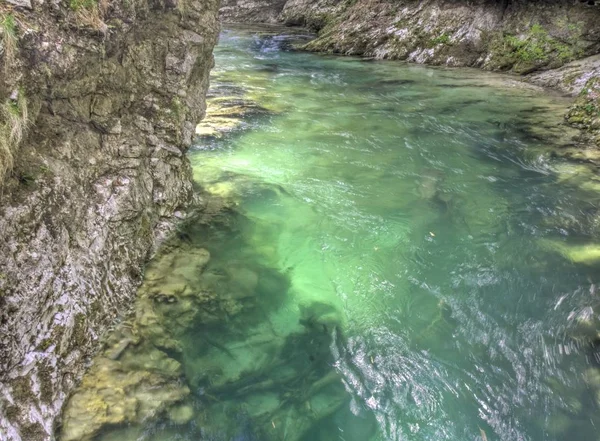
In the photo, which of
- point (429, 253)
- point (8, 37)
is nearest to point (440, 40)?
point (429, 253)

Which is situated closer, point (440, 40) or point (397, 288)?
point (397, 288)

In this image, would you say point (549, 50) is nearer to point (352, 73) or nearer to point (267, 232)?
point (352, 73)

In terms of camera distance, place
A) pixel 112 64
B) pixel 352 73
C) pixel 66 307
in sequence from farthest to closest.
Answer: pixel 352 73, pixel 112 64, pixel 66 307

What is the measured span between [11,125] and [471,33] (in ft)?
56.4

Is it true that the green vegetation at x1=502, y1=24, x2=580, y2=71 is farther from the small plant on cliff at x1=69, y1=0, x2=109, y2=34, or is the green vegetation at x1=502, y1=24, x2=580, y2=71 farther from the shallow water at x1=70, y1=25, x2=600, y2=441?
the small plant on cliff at x1=69, y1=0, x2=109, y2=34

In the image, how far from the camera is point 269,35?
23312 millimetres

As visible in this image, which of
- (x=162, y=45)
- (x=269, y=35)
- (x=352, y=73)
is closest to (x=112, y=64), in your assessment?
(x=162, y=45)

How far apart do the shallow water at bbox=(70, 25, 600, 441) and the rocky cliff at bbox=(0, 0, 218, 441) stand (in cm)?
73

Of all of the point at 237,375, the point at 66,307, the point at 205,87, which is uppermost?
the point at 205,87

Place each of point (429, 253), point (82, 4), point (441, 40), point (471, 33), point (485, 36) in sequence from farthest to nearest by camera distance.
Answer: point (441, 40), point (471, 33), point (485, 36), point (429, 253), point (82, 4)

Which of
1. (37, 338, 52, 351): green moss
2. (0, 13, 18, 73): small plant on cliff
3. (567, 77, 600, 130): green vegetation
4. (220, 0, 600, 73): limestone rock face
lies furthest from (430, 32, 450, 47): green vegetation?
(37, 338, 52, 351): green moss

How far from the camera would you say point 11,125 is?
286 cm

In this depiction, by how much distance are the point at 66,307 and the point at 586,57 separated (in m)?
16.6

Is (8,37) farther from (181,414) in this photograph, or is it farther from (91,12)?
(181,414)
